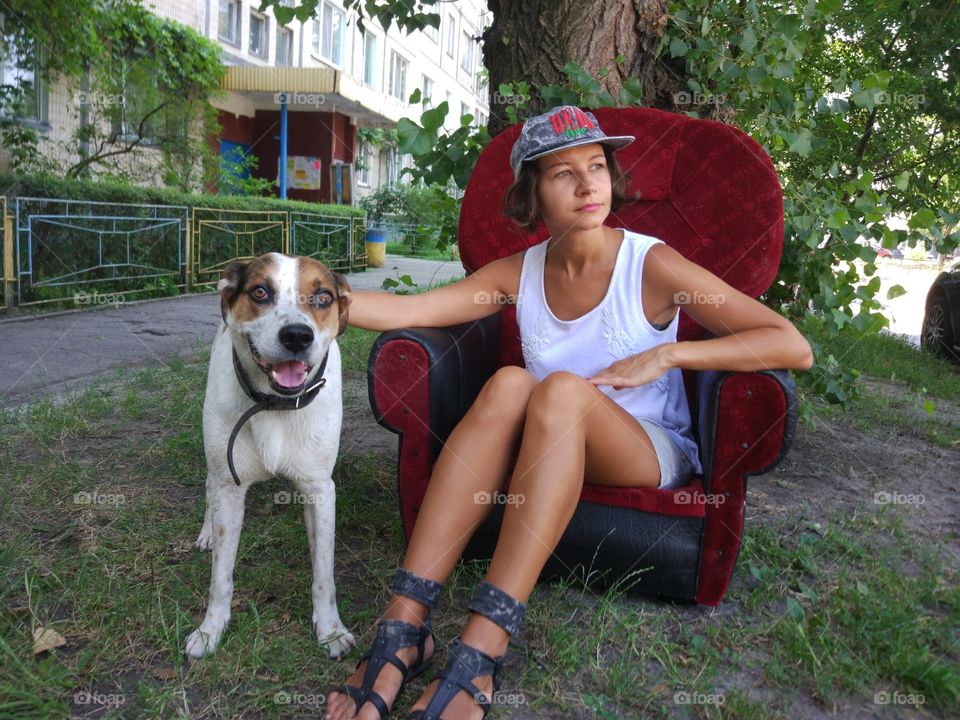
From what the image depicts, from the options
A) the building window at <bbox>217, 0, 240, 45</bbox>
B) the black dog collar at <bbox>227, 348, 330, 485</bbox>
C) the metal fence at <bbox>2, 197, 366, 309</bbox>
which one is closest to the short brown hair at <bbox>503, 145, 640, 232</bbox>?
the black dog collar at <bbox>227, 348, 330, 485</bbox>

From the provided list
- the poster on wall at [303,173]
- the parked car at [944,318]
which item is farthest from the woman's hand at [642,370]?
the poster on wall at [303,173]

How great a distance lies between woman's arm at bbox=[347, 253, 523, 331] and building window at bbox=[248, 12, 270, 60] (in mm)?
16274

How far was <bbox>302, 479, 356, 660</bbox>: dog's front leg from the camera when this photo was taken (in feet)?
7.50

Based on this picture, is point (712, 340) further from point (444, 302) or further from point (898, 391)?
point (898, 391)

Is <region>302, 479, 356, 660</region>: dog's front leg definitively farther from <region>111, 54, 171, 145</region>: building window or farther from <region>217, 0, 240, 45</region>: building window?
<region>217, 0, 240, 45</region>: building window

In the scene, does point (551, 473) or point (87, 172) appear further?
point (87, 172)

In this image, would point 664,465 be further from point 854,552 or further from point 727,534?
point 854,552

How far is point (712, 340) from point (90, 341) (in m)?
5.45

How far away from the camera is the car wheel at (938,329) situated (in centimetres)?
772

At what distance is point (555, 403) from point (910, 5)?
4.92m

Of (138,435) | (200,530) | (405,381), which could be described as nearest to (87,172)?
(138,435)

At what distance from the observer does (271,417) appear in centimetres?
223

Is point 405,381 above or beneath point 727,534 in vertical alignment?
above

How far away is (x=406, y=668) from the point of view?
199 centimetres
